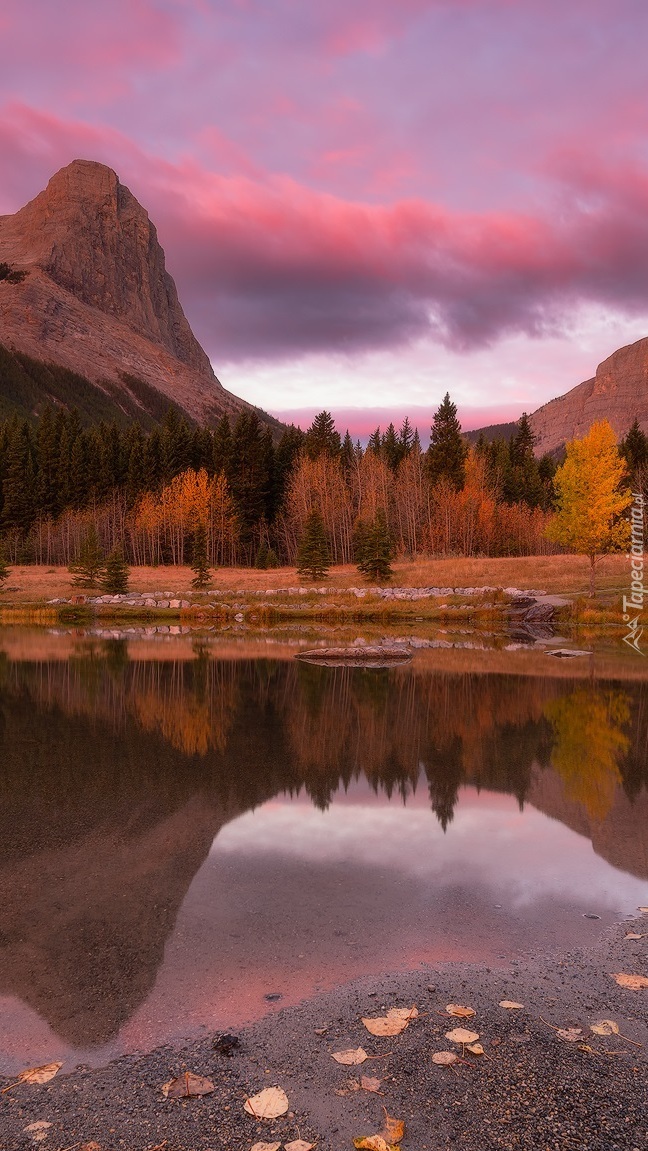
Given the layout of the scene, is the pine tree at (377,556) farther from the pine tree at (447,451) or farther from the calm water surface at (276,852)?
the calm water surface at (276,852)

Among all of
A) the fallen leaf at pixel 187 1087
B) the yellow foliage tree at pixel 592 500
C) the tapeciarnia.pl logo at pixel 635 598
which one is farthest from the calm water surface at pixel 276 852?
the yellow foliage tree at pixel 592 500

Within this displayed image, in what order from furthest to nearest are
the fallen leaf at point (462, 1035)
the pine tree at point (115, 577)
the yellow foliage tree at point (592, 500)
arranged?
the pine tree at point (115, 577), the yellow foliage tree at point (592, 500), the fallen leaf at point (462, 1035)

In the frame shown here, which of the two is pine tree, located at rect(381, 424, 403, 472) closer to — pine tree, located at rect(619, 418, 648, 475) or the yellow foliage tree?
pine tree, located at rect(619, 418, 648, 475)

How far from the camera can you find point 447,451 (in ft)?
287

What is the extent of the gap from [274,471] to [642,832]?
3288 inches

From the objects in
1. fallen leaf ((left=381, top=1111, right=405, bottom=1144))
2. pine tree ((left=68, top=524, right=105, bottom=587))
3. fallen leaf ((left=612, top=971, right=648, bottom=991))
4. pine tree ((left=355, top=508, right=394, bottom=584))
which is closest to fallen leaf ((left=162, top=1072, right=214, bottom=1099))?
fallen leaf ((left=381, top=1111, right=405, bottom=1144))

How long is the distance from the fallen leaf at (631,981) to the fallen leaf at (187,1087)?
10.0ft

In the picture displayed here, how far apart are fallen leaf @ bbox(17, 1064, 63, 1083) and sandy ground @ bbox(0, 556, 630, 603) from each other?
4540cm

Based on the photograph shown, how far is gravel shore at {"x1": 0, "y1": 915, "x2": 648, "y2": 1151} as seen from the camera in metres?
3.41

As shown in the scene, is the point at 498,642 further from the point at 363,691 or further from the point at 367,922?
the point at 367,922

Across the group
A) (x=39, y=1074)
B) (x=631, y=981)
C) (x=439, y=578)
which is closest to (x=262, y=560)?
(x=439, y=578)

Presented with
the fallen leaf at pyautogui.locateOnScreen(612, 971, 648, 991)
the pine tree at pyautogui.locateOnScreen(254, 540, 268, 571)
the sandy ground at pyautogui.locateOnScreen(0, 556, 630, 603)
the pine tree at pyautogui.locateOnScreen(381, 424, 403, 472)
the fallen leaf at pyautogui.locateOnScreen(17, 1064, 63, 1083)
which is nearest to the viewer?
the fallen leaf at pyautogui.locateOnScreen(17, 1064, 63, 1083)

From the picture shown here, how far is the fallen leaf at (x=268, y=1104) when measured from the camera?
140 inches

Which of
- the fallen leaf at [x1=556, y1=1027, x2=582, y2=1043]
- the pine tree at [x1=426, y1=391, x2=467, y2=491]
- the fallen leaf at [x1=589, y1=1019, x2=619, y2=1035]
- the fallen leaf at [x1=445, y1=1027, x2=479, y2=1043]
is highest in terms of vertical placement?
the pine tree at [x1=426, y1=391, x2=467, y2=491]
